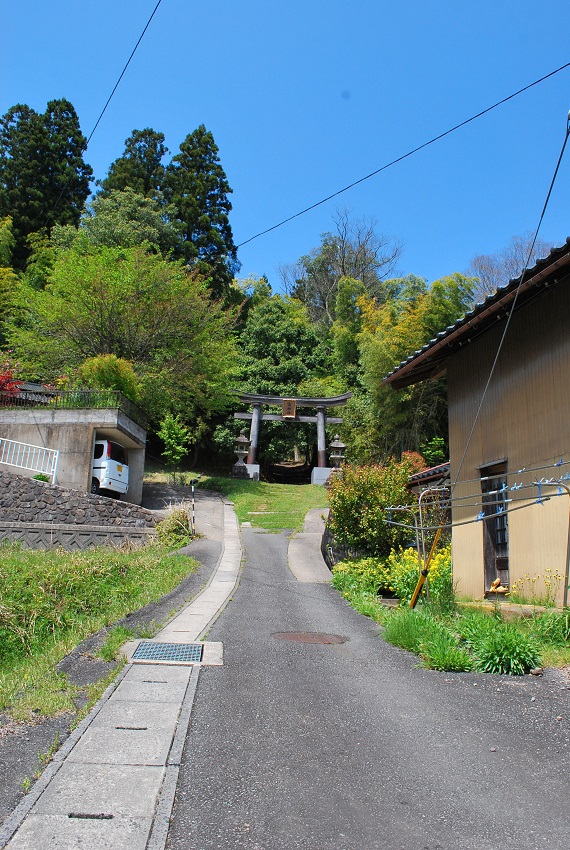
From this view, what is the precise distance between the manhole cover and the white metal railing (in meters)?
14.0

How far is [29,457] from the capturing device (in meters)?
20.9

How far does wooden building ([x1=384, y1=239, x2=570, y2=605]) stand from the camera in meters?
8.37

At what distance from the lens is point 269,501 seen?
2803 cm

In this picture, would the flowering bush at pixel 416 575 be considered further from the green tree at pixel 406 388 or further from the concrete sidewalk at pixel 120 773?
the green tree at pixel 406 388

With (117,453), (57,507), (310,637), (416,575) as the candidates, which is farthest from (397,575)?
(117,453)

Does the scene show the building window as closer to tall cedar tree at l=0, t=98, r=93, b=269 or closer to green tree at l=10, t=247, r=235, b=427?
green tree at l=10, t=247, r=235, b=427

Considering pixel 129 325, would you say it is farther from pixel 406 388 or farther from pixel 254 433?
pixel 406 388

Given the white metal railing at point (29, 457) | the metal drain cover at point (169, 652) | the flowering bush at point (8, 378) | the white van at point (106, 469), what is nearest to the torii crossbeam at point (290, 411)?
the flowering bush at point (8, 378)

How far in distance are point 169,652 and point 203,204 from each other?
→ 3878 centimetres

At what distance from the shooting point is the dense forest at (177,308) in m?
27.4

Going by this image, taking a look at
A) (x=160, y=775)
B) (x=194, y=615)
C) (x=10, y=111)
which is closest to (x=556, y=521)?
(x=194, y=615)

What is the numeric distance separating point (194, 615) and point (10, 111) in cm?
4291

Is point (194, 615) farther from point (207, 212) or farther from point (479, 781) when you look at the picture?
point (207, 212)

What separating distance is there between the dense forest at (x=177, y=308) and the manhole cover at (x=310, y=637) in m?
18.0
